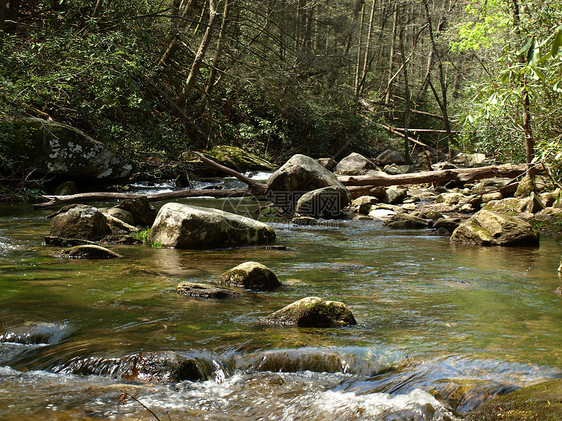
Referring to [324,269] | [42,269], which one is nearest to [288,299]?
[324,269]

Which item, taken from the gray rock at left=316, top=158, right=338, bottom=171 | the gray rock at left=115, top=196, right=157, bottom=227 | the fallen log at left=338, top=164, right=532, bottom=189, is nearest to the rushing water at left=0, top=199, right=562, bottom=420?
the gray rock at left=115, top=196, right=157, bottom=227

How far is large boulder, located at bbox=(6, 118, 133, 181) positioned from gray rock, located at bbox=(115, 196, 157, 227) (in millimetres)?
3078

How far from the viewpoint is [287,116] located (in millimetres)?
21875

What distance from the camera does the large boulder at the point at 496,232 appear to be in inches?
313

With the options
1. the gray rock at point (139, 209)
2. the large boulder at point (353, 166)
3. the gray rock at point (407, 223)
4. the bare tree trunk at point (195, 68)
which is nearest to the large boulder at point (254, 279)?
the gray rock at point (139, 209)

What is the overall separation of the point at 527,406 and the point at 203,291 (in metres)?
3.02

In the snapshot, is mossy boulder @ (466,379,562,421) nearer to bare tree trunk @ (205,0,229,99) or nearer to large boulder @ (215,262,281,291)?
large boulder @ (215,262,281,291)

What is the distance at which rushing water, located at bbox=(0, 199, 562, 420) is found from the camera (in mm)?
2732

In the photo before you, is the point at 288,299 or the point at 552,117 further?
the point at 552,117

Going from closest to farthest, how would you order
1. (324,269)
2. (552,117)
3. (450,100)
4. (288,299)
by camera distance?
(288,299) < (324,269) < (552,117) < (450,100)

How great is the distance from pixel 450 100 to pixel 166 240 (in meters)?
30.1

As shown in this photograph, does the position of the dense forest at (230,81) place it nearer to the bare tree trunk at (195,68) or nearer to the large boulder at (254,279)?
the bare tree trunk at (195,68)

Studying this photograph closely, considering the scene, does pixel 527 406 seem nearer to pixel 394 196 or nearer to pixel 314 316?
pixel 314 316

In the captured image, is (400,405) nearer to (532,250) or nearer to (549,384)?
(549,384)
